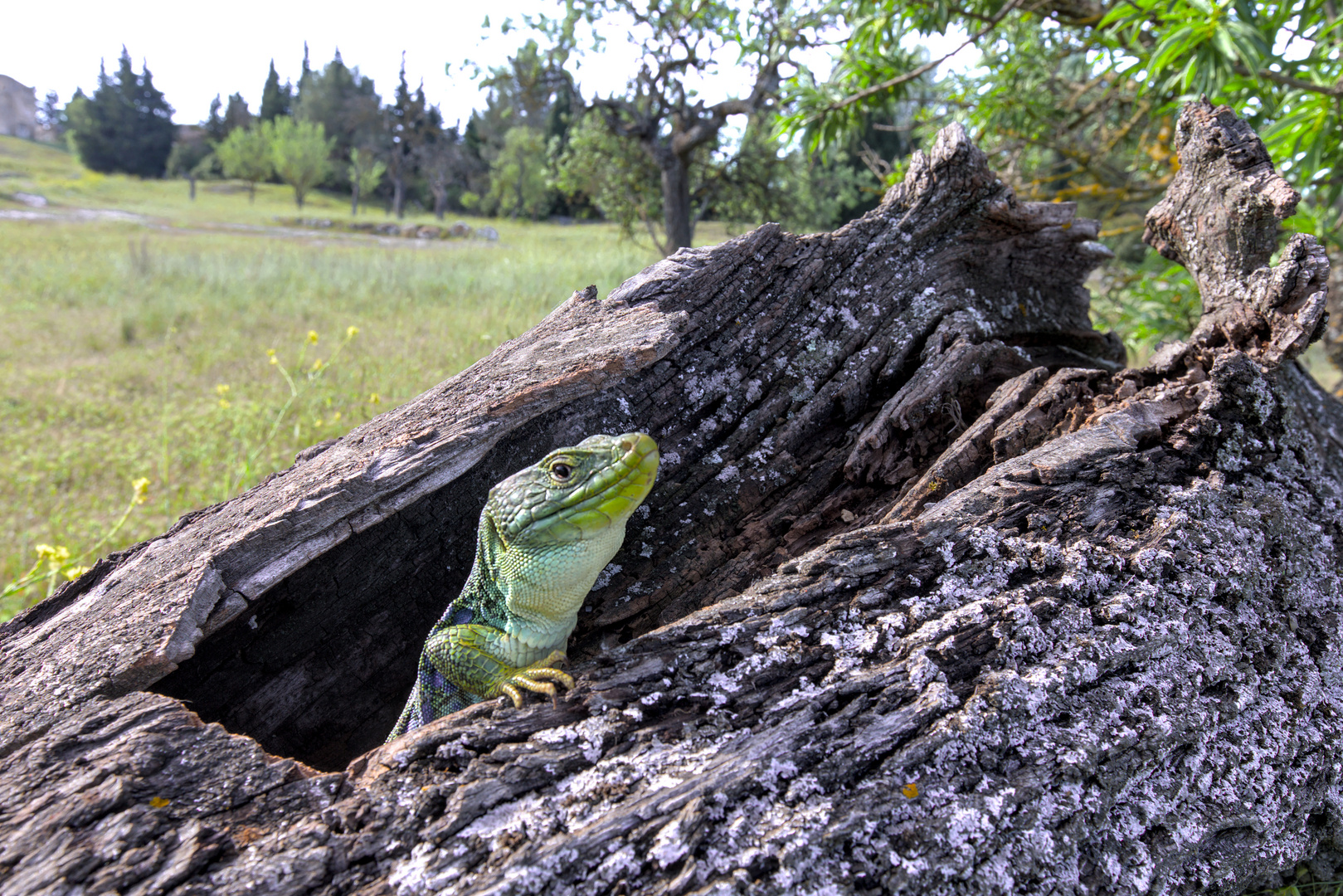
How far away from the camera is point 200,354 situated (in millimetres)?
7898

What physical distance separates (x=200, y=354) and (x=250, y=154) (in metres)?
48.0

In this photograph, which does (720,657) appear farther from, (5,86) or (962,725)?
(5,86)

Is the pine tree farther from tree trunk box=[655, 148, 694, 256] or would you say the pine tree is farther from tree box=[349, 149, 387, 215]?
tree trunk box=[655, 148, 694, 256]

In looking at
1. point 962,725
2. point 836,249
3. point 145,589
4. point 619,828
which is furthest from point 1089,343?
point 145,589

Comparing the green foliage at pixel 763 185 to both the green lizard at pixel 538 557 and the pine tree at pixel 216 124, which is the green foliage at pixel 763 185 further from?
the pine tree at pixel 216 124

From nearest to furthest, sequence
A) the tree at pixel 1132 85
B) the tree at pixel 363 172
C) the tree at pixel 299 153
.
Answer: the tree at pixel 1132 85 → the tree at pixel 299 153 → the tree at pixel 363 172

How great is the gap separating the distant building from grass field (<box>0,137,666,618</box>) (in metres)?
63.3

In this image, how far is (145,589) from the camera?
1.97 m

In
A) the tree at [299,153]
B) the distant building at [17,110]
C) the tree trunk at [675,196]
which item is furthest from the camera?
the distant building at [17,110]

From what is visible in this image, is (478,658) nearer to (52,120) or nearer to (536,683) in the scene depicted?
(536,683)

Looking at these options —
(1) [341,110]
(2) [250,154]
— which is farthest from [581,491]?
(1) [341,110]

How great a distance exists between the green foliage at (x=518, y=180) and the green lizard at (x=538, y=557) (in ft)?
140

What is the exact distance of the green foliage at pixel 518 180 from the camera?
4218 centimetres

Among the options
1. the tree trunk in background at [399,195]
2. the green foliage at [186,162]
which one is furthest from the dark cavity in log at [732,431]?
the green foliage at [186,162]
